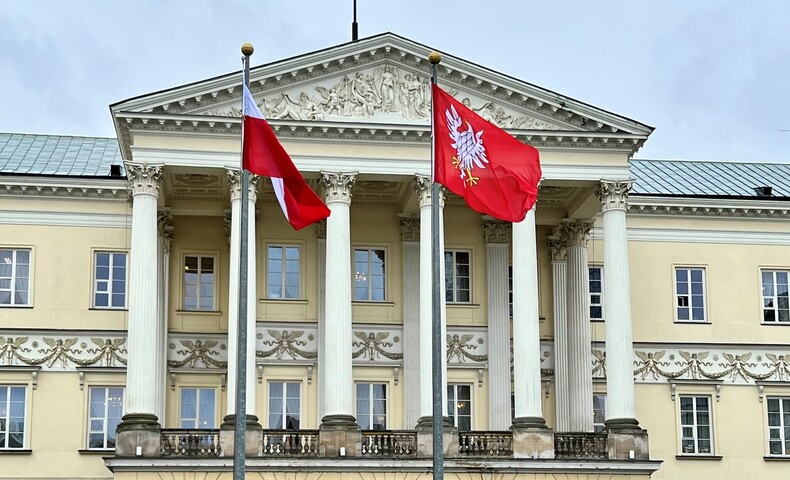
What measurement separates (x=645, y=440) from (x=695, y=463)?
6875 mm

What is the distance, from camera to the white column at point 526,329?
44188 millimetres

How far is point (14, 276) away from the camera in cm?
4859

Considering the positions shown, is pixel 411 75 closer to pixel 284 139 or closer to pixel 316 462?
pixel 284 139

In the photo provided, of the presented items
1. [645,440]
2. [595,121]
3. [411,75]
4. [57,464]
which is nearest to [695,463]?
[645,440]

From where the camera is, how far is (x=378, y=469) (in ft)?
139

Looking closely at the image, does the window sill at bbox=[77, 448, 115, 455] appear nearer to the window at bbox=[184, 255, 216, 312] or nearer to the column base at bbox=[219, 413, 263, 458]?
the window at bbox=[184, 255, 216, 312]

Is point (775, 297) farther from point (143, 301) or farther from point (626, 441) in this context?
point (143, 301)

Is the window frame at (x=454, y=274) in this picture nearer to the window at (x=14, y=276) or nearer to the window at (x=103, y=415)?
the window at (x=103, y=415)

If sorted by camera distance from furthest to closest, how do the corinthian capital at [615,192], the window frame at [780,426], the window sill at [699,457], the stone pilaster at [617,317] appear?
1. the window frame at [780,426]
2. the window sill at [699,457]
3. the corinthian capital at [615,192]
4. the stone pilaster at [617,317]

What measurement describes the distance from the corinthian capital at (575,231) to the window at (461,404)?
231 inches

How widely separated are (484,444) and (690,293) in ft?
39.5

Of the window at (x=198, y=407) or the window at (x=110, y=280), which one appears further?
the window at (x=110, y=280)

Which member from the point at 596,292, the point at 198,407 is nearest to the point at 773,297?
the point at 596,292

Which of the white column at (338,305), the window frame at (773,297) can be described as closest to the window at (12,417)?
the white column at (338,305)
